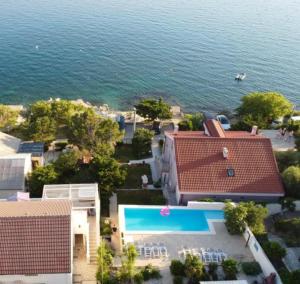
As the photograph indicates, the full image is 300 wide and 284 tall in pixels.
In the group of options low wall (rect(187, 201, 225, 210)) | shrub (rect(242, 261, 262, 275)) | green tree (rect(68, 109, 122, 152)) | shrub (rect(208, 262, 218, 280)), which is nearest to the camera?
shrub (rect(208, 262, 218, 280))

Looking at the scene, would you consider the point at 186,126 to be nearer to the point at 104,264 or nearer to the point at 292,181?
the point at 292,181

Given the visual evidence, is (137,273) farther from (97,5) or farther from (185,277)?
(97,5)

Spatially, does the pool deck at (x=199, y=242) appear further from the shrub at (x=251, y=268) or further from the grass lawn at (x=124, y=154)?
the grass lawn at (x=124, y=154)

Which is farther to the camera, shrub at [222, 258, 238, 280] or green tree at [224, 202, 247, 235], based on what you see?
green tree at [224, 202, 247, 235]

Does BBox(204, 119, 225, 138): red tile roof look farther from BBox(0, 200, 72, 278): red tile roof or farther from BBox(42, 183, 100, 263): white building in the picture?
BBox(0, 200, 72, 278): red tile roof

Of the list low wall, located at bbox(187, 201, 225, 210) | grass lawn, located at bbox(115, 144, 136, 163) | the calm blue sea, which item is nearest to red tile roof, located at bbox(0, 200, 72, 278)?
low wall, located at bbox(187, 201, 225, 210)

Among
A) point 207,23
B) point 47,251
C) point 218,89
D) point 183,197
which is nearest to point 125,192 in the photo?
point 183,197
